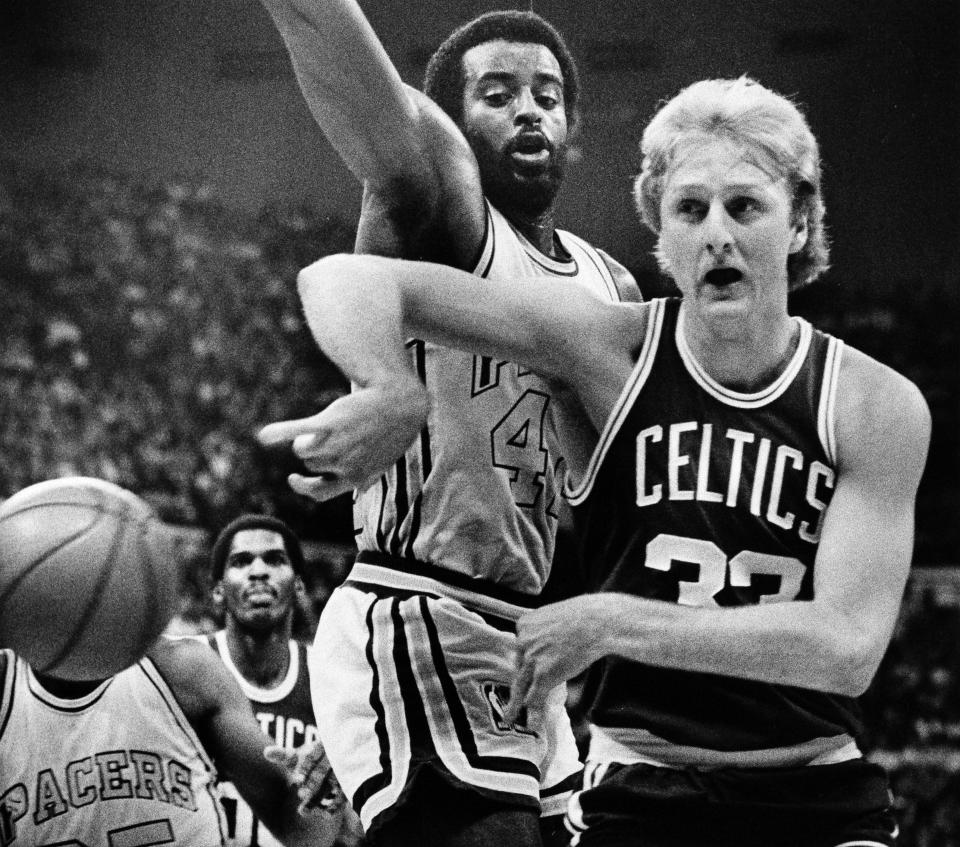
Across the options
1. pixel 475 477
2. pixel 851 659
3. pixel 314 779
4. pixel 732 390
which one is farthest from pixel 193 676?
pixel 851 659

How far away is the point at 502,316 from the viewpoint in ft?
6.41

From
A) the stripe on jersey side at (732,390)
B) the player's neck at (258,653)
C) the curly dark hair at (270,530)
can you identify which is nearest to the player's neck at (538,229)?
the stripe on jersey side at (732,390)

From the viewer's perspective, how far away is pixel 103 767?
3.14 meters

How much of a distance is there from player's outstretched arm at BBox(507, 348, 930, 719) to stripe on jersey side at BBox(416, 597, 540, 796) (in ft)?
1.02

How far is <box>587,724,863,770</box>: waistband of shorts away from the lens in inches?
74.9

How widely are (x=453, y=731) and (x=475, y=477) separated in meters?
0.40

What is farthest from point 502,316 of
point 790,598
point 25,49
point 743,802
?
point 25,49

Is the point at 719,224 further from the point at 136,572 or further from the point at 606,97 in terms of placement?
the point at 606,97

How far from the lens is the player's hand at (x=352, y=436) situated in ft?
5.59

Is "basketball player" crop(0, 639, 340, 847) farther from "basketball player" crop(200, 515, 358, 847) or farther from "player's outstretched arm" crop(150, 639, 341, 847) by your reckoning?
"basketball player" crop(200, 515, 358, 847)

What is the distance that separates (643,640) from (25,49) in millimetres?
5822

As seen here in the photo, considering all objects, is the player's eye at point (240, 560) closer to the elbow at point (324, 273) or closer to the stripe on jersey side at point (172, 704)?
the stripe on jersey side at point (172, 704)

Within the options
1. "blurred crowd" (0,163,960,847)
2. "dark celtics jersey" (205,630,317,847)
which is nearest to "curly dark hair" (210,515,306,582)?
"dark celtics jersey" (205,630,317,847)

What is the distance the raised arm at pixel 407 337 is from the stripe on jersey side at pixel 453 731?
449mm
